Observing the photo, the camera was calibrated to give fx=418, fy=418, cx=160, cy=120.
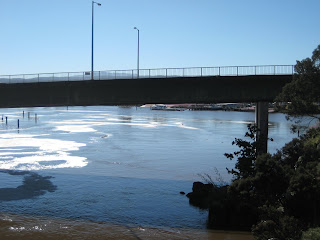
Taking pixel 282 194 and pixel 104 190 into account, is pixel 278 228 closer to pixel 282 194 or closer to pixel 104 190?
pixel 282 194

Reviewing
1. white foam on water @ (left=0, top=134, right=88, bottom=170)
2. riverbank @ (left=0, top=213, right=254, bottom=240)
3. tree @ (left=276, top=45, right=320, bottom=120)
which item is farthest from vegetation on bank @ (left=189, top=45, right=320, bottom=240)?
white foam on water @ (left=0, top=134, right=88, bottom=170)

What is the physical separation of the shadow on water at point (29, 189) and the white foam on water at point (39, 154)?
18.2 ft

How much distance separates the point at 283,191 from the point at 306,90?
32.1 feet

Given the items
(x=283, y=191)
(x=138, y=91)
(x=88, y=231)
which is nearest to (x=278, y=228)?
(x=283, y=191)

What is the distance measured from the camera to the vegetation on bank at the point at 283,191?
56.6 feet

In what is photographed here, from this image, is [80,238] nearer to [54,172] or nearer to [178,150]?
[54,172]

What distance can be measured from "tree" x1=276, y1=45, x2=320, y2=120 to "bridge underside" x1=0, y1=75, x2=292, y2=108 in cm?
622

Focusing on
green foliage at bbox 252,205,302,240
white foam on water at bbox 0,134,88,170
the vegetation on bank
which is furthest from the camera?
white foam on water at bbox 0,134,88,170

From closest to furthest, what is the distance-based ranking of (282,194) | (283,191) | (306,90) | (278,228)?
1. (278,228)
2. (283,191)
3. (282,194)
4. (306,90)

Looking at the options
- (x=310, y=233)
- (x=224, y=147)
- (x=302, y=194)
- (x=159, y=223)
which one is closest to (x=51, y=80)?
(x=159, y=223)

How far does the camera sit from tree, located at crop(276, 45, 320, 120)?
26391 millimetres

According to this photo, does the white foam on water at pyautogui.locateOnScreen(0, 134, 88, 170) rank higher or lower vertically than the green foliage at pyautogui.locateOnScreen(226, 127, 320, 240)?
lower

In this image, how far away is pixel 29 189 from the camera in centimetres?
3161

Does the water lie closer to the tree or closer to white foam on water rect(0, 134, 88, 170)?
white foam on water rect(0, 134, 88, 170)
